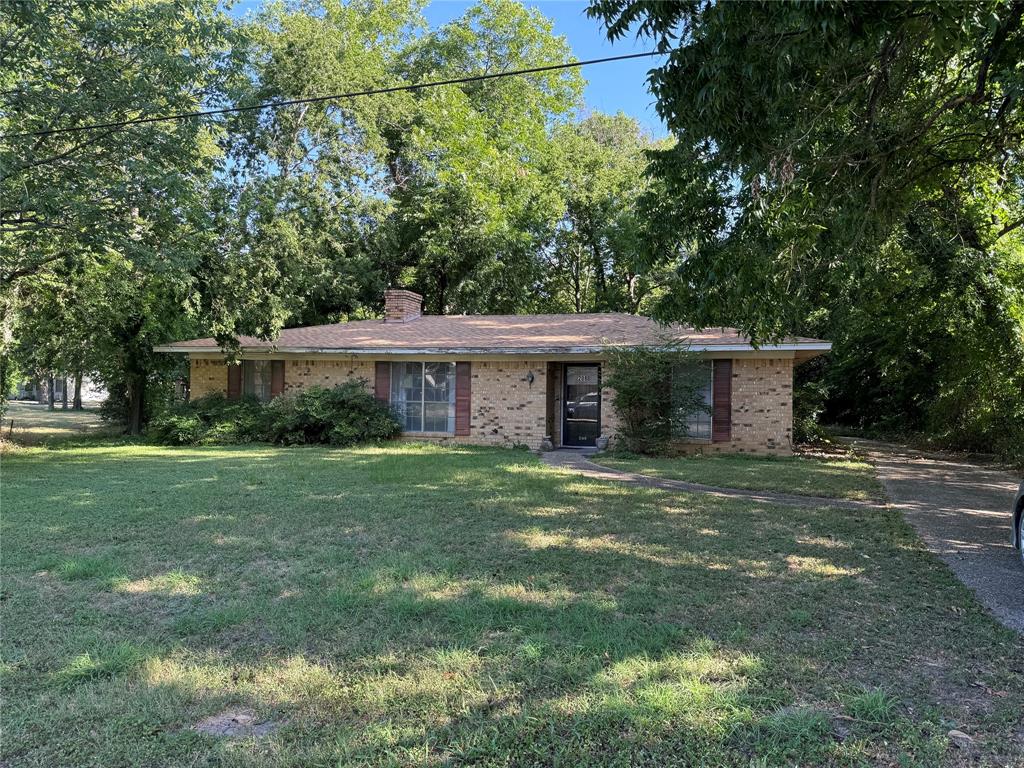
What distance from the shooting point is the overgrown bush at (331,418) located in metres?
15.1

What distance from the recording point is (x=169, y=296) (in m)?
17.0

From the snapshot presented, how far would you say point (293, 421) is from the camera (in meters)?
15.1

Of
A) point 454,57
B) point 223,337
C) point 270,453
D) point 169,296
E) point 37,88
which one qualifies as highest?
point 454,57

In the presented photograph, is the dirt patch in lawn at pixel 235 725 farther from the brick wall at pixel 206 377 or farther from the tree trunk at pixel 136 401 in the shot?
the tree trunk at pixel 136 401

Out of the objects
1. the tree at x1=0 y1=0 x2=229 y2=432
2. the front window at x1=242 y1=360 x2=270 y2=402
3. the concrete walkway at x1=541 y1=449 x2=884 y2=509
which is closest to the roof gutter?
the front window at x1=242 y1=360 x2=270 y2=402

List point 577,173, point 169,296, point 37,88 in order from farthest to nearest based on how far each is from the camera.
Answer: point 577,173 < point 169,296 < point 37,88

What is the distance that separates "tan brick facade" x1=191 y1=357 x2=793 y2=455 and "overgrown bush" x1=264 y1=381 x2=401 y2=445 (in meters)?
0.86

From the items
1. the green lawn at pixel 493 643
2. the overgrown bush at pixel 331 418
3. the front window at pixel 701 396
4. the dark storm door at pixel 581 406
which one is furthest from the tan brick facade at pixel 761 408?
the overgrown bush at pixel 331 418

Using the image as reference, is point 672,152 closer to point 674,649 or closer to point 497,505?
point 497,505

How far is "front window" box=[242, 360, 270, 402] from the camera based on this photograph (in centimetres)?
1734

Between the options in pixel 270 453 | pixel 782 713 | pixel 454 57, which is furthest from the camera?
pixel 454 57

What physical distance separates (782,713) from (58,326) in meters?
20.1

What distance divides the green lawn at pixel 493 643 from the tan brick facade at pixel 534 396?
21.5ft

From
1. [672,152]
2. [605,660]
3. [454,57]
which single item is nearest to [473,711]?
[605,660]
